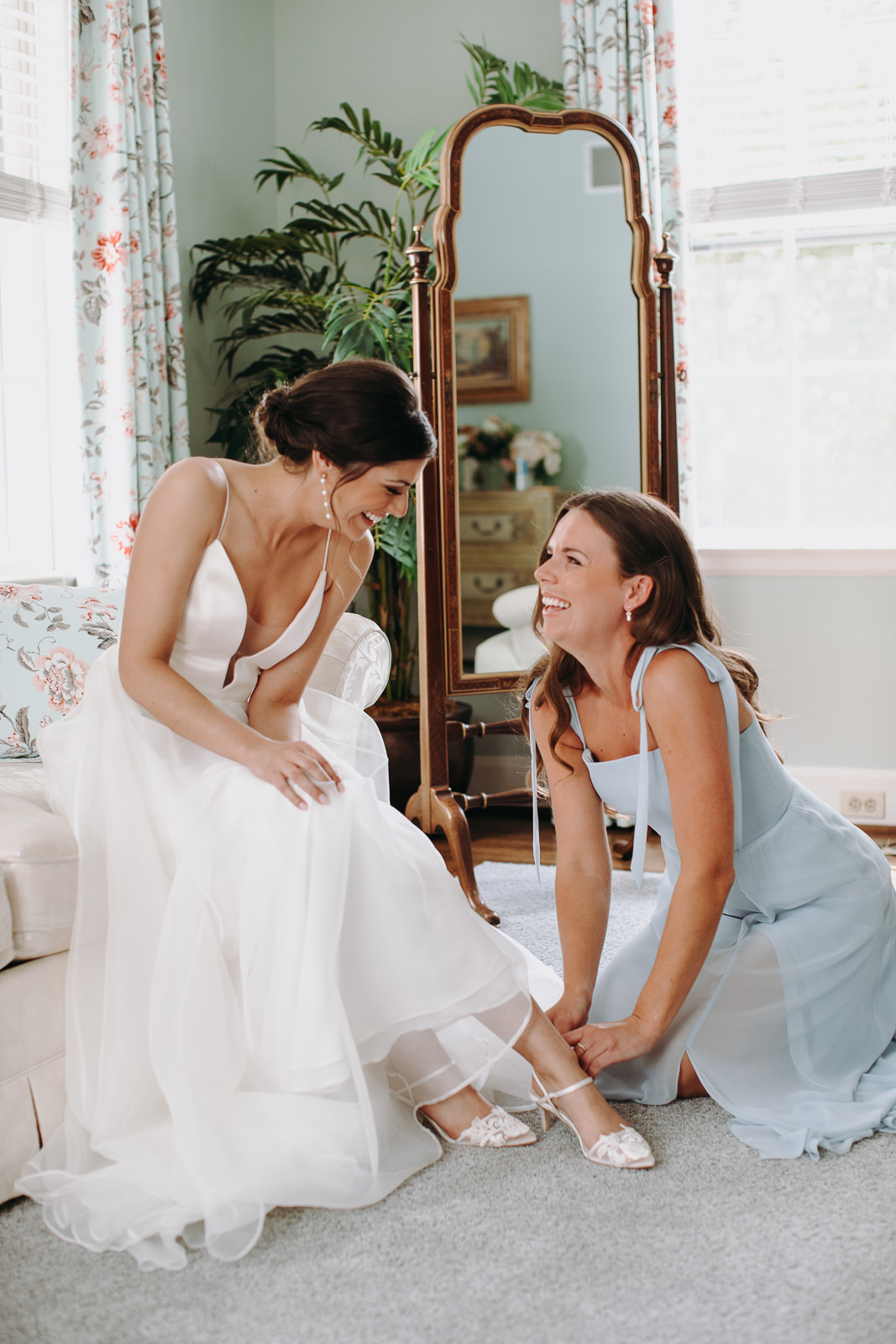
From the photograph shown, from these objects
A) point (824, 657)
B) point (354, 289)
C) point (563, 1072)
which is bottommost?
point (563, 1072)

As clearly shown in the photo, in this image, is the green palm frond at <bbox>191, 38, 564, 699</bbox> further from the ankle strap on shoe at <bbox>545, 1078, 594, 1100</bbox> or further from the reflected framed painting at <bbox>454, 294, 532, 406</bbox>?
the ankle strap on shoe at <bbox>545, 1078, 594, 1100</bbox>

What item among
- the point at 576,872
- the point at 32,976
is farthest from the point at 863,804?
the point at 32,976

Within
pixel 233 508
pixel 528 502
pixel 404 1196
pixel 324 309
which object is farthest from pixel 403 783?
pixel 404 1196

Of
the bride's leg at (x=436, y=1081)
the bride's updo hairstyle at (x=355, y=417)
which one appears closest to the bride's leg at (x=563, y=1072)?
the bride's leg at (x=436, y=1081)

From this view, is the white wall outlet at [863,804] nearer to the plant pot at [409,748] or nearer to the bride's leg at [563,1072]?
the plant pot at [409,748]

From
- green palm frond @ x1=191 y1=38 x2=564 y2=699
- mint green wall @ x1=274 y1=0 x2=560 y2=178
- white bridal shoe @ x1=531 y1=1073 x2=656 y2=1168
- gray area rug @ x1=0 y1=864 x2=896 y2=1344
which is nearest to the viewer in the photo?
gray area rug @ x1=0 y1=864 x2=896 y2=1344

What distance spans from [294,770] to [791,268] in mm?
2793

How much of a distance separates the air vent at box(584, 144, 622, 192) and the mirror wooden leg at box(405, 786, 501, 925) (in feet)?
5.30

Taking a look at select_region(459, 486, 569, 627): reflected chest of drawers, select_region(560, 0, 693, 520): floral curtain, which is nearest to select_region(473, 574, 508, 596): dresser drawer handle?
select_region(459, 486, 569, 627): reflected chest of drawers

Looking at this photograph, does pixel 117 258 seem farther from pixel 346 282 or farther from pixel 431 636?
pixel 431 636

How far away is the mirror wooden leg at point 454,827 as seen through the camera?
2703 mm

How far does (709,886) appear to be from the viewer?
156cm

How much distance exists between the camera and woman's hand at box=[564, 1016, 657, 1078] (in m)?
1.58

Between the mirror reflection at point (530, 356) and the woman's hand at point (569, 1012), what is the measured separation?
1273 millimetres
